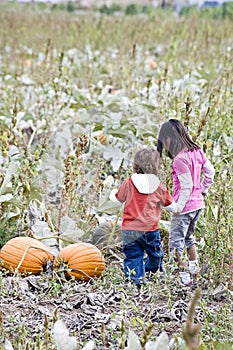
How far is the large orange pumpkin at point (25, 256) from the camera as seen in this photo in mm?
2834

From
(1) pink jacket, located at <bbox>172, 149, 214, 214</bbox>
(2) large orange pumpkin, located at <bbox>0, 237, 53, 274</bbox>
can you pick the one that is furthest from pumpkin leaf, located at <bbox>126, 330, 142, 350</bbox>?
(2) large orange pumpkin, located at <bbox>0, 237, 53, 274</bbox>

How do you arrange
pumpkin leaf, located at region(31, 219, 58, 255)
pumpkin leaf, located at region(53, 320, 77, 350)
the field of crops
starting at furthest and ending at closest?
pumpkin leaf, located at region(31, 219, 58, 255)
the field of crops
pumpkin leaf, located at region(53, 320, 77, 350)

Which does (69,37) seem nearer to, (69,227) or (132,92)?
(132,92)

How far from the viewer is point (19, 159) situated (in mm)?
3309

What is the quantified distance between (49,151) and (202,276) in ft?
4.53

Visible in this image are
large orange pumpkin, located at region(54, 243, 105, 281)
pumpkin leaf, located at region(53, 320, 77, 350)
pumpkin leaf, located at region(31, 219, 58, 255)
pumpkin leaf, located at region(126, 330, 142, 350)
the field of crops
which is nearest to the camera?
pumpkin leaf, located at region(126, 330, 142, 350)

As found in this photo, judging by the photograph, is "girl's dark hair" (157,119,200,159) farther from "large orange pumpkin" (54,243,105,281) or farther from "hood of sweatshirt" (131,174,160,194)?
"large orange pumpkin" (54,243,105,281)

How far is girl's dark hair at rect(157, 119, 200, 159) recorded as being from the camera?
2756 millimetres

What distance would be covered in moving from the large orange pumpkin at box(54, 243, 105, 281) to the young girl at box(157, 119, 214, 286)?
336 mm

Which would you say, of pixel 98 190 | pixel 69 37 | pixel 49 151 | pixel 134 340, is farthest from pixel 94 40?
pixel 134 340

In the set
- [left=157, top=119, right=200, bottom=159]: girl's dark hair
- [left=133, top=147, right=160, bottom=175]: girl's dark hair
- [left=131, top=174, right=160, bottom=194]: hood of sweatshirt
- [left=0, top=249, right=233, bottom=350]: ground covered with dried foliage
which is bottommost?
[left=0, top=249, right=233, bottom=350]: ground covered with dried foliage

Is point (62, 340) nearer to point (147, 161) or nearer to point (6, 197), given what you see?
point (147, 161)

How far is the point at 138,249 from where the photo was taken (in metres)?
2.77

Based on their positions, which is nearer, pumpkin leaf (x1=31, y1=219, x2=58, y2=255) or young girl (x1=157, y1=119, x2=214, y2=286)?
young girl (x1=157, y1=119, x2=214, y2=286)
